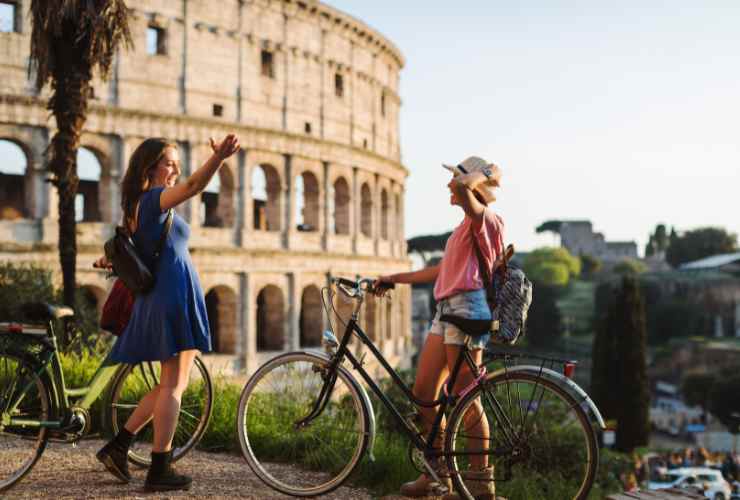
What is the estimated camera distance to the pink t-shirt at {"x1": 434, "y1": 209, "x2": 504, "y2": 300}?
4328mm

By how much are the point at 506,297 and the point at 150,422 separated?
10.0 feet

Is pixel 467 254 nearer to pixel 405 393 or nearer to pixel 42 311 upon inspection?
pixel 405 393

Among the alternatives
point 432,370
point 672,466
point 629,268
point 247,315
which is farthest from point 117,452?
point 629,268

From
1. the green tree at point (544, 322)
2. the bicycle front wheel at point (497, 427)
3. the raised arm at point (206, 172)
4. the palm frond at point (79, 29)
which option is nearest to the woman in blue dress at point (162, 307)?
the raised arm at point (206, 172)

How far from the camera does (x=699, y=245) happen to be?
3317 inches

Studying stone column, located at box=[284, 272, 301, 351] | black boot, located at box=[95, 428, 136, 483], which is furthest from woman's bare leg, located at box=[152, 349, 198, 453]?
stone column, located at box=[284, 272, 301, 351]

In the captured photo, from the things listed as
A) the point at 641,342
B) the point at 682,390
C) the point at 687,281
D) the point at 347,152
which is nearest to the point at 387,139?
the point at 347,152

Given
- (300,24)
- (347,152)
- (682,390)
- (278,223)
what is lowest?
(682,390)

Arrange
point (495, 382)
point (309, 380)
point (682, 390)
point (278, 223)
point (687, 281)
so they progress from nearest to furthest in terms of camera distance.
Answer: point (495, 382)
point (309, 380)
point (278, 223)
point (682, 390)
point (687, 281)

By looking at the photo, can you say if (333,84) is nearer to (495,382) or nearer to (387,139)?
(387,139)

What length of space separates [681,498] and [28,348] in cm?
348

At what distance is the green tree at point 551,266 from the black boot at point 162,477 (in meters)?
72.5

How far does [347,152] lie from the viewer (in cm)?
2816

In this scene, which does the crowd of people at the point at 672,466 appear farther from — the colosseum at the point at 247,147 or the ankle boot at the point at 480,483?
the ankle boot at the point at 480,483
